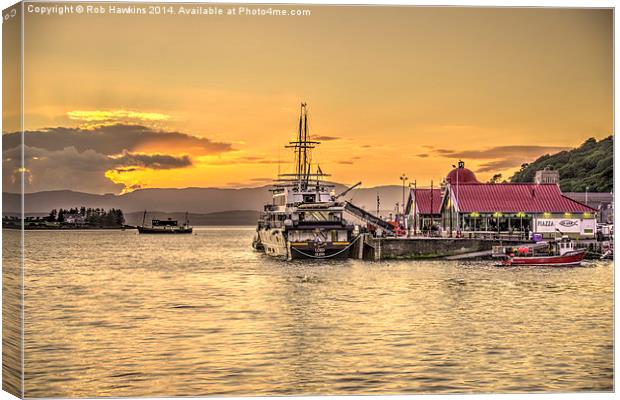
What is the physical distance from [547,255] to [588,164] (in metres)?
13.4

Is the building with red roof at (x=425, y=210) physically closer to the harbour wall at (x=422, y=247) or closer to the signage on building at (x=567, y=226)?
the harbour wall at (x=422, y=247)

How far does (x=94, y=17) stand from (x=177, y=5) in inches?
40.3

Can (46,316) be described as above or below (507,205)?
below

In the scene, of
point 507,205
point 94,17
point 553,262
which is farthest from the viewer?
point 507,205

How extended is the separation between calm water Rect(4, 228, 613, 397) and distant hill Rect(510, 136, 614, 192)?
2370 millimetres

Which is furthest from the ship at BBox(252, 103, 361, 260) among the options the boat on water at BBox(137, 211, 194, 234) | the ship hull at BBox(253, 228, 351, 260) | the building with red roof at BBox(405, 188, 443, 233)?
the boat on water at BBox(137, 211, 194, 234)

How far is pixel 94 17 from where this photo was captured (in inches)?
468

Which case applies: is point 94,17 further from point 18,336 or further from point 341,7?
point 18,336

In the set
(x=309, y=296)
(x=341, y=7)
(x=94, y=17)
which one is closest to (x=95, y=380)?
(x=94, y=17)

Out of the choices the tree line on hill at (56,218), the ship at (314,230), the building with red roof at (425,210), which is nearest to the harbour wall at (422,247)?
the ship at (314,230)

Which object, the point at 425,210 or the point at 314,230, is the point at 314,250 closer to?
the point at 314,230

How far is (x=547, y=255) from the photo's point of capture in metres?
33.8

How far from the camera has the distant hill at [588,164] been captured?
15.8 meters

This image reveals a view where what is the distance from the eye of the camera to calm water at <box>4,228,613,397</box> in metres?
12.7
